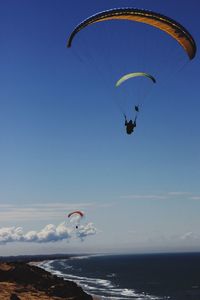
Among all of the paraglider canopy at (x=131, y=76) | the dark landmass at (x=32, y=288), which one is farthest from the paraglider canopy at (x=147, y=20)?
the dark landmass at (x=32, y=288)

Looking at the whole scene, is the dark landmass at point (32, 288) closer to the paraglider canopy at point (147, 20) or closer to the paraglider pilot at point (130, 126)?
the paraglider pilot at point (130, 126)

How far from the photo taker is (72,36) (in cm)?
2347

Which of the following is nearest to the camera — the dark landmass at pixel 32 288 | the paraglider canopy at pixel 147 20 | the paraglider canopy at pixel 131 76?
the paraglider canopy at pixel 147 20

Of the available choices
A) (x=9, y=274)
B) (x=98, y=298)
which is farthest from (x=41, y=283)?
(x=98, y=298)

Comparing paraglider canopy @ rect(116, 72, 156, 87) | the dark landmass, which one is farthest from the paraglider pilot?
the dark landmass

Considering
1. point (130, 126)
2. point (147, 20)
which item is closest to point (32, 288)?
point (130, 126)

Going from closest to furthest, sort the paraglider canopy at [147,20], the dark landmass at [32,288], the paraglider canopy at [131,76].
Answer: the paraglider canopy at [147,20] → the paraglider canopy at [131,76] → the dark landmass at [32,288]

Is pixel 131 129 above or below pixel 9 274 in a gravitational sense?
above

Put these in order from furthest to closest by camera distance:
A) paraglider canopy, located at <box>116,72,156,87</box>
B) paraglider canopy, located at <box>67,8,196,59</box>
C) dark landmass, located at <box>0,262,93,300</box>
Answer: dark landmass, located at <box>0,262,93,300</box> → paraglider canopy, located at <box>116,72,156,87</box> → paraglider canopy, located at <box>67,8,196,59</box>

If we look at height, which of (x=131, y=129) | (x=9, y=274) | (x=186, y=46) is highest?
(x=186, y=46)

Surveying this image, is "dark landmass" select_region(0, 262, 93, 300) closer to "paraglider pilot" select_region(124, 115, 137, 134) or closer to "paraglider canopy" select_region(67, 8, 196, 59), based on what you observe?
"paraglider pilot" select_region(124, 115, 137, 134)

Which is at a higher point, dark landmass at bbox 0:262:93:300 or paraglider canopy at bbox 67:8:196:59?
paraglider canopy at bbox 67:8:196:59

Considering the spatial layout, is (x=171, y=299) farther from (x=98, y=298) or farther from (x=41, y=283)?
(x=41, y=283)

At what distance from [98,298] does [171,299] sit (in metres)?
10.8
